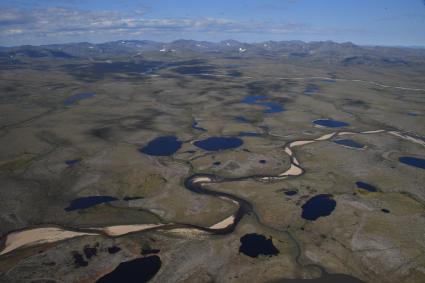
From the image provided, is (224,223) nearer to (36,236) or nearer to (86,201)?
(86,201)

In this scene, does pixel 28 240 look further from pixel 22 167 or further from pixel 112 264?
pixel 22 167

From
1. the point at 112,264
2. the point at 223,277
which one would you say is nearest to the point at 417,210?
the point at 223,277

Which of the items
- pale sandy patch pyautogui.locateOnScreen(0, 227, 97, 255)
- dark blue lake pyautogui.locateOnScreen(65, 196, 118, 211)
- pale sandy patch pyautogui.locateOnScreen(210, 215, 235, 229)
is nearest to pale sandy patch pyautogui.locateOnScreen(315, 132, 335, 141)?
pale sandy patch pyautogui.locateOnScreen(210, 215, 235, 229)

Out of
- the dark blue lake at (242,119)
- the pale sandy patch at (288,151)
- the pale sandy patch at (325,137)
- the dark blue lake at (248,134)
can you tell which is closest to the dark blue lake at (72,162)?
the dark blue lake at (248,134)

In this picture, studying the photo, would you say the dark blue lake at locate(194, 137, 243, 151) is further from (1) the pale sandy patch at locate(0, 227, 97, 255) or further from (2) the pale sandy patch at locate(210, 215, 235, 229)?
(1) the pale sandy patch at locate(0, 227, 97, 255)

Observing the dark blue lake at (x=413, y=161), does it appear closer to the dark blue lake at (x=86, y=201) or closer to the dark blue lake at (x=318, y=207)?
the dark blue lake at (x=318, y=207)

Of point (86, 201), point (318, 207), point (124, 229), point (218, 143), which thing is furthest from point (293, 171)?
point (86, 201)
